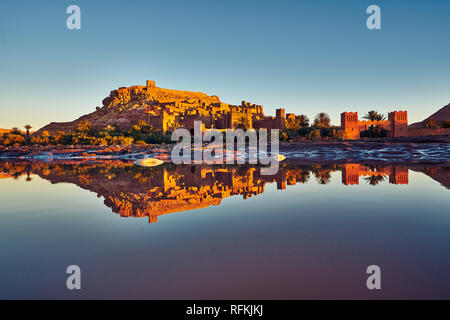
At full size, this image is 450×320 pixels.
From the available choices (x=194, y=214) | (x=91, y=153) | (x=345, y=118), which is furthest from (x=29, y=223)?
(x=345, y=118)

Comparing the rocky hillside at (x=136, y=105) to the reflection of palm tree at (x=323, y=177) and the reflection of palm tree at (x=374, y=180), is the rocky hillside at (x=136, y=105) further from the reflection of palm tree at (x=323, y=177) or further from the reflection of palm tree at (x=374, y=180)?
the reflection of palm tree at (x=374, y=180)

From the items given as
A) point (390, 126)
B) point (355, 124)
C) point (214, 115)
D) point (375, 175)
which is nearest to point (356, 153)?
point (375, 175)

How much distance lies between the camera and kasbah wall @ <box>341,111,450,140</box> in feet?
138

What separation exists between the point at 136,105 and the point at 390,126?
8754 cm

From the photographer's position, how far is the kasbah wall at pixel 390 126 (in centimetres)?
4200

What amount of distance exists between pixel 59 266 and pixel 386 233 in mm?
3748

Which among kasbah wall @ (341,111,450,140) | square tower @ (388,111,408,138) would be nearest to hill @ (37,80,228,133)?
kasbah wall @ (341,111,450,140)

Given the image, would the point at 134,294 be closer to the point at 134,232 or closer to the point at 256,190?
the point at 134,232

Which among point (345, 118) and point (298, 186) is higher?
point (345, 118)

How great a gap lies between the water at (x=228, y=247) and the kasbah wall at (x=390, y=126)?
43.4 metres

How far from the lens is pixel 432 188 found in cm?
660

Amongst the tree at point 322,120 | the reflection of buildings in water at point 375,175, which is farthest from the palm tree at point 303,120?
the reflection of buildings in water at point 375,175

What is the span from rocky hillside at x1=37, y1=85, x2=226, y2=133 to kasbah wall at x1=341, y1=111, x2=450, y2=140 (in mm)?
58452

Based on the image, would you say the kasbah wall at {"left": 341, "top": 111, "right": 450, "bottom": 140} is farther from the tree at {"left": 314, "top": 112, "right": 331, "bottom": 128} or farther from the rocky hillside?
the rocky hillside
